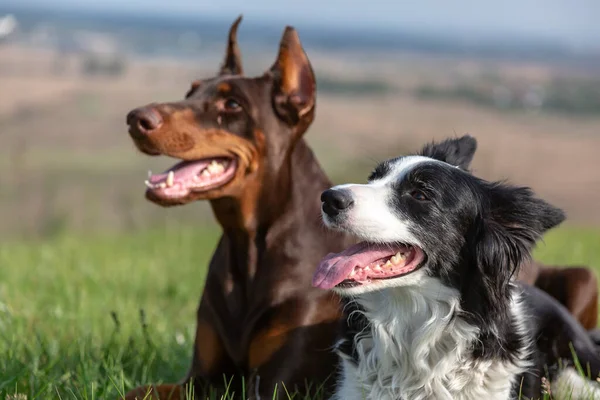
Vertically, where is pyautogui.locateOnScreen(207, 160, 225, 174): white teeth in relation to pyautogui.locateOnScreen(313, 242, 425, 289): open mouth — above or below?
above

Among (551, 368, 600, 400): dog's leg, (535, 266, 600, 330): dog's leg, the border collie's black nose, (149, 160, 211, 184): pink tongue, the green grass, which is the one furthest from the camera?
(535, 266, 600, 330): dog's leg

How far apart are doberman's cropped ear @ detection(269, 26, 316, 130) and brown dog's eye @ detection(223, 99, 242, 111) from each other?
0.64 feet

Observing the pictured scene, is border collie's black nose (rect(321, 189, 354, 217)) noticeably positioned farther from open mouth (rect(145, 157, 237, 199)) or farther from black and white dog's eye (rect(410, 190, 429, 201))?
open mouth (rect(145, 157, 237, 199))

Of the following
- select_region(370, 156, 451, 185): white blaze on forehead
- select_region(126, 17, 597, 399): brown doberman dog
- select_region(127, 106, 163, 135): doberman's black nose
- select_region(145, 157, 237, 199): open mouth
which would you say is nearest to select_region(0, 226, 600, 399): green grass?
select_region(126, 17, 597, 399): brown doberman dog

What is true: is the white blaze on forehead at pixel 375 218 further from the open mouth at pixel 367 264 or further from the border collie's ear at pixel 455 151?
the border collie's ear at pixel 455 151

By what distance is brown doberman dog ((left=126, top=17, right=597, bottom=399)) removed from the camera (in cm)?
394

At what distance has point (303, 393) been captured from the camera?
3896mm

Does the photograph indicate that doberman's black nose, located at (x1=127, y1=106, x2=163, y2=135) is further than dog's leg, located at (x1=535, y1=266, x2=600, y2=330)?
No

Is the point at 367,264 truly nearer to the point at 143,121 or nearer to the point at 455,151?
the point at 455,151

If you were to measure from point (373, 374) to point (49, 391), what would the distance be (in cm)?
150

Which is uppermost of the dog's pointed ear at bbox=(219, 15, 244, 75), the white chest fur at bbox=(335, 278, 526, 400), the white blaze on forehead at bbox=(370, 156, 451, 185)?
the dog's pointed ear at bbox=(219, 15, 244, 75)

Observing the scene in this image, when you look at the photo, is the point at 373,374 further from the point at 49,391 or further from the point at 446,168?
the point at 49,391

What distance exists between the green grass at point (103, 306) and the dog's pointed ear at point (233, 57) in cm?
151

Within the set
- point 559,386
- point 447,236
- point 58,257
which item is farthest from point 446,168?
point 58,257
